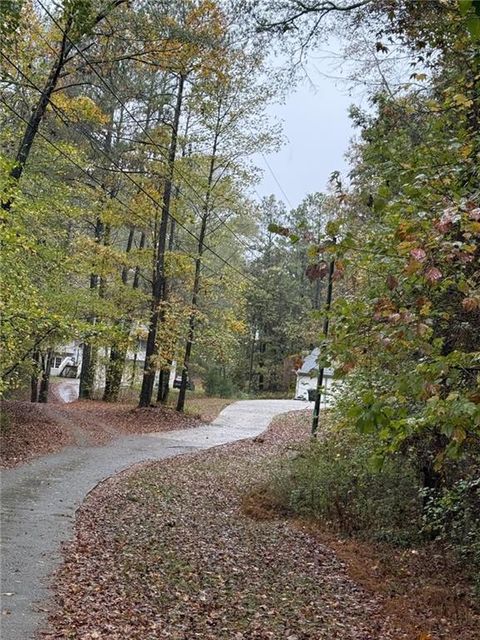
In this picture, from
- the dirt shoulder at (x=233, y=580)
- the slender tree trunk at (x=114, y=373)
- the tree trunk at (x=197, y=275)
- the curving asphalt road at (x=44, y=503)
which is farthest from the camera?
the slender tree trunk at (x=114, y=373)

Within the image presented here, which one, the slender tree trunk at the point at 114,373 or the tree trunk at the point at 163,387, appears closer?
the tree trunk at the point at 163,387

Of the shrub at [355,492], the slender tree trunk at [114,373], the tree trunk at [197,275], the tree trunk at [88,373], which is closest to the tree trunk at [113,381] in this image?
the slender tree trunk at [114,373]

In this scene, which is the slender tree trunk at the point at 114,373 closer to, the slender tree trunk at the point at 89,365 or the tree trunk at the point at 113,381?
the tree trunk at the point at 113,381

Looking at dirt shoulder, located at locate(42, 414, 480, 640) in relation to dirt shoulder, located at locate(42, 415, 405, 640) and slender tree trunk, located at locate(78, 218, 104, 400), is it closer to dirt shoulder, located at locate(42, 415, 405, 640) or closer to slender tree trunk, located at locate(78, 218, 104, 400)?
dirt shoulder, located at locate(42, 415, 405, 640)

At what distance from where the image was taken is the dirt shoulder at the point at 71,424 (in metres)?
12.9

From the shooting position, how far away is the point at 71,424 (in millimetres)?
17203

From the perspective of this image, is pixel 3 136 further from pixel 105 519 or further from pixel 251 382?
pixel 251 382

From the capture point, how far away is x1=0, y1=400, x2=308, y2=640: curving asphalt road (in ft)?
17.2

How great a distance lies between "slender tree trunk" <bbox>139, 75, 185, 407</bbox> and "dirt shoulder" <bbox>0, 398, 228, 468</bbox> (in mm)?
1187

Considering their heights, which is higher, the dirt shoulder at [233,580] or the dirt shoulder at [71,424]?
the dirt shoulder at [71,424]

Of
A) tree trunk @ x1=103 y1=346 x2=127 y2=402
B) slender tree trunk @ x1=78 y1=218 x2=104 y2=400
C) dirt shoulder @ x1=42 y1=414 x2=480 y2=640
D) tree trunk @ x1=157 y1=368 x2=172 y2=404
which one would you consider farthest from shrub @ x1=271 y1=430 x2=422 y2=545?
tree trunk @ x1=103 y1=346 x2=127 y2=402

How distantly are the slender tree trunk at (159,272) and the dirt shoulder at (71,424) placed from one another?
1187 millimetres

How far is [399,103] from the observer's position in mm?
7766

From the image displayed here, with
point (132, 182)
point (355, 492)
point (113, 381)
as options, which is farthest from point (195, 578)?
point (113, 381)
